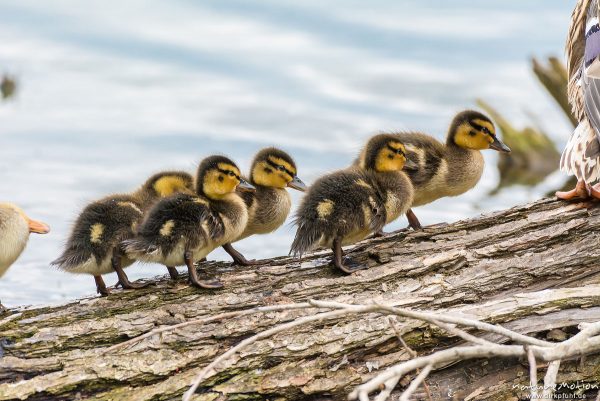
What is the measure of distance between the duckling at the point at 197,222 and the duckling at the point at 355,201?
0.27 metres

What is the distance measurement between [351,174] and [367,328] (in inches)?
31.4

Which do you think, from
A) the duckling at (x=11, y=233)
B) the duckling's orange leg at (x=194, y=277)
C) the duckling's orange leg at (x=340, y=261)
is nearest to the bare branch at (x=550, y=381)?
the duckling's orange leg at (x=340, y=261)

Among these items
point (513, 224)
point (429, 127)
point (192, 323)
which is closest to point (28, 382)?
point (192, 323)

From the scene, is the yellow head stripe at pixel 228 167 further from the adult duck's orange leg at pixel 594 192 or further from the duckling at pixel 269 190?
the adult duck's orange leg at pixel 594 192

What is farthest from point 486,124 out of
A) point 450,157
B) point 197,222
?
point 197,222

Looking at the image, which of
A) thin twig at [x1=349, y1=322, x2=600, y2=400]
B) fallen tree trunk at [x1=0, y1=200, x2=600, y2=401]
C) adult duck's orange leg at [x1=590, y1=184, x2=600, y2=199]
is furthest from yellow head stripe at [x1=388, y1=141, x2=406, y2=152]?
thin twig at [x1=349, y1=322, x2=600, y2=400]

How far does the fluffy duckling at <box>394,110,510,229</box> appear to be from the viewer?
5684 millimetres

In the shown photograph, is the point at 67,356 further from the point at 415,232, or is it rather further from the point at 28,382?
the point at 415,232

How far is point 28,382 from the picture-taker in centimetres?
427

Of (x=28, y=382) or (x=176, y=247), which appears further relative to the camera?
(x=176, y=247)

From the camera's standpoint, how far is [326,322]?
4645 millimetres

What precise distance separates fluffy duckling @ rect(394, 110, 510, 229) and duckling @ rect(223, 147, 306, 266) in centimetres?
51

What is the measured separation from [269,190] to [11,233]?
3.93 ft

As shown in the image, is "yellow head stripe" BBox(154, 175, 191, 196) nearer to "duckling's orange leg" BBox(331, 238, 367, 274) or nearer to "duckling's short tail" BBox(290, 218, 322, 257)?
"duckling's short tail" BBox(290, 218, 322, 257)
